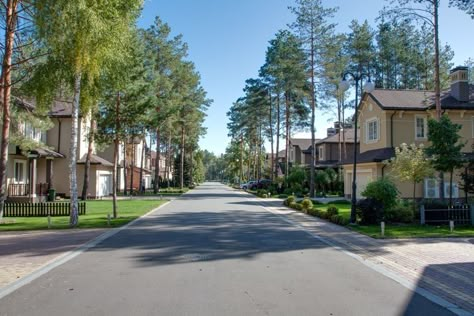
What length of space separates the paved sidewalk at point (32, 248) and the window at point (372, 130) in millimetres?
22016

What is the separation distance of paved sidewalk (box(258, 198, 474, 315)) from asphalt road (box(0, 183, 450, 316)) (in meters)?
0.62

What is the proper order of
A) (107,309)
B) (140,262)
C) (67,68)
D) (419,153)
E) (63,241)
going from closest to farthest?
(107,309) → (140,262) → (63,241) → (67,68) → (419,153)

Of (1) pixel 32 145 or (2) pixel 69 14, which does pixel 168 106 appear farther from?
(2) pixel 69 14

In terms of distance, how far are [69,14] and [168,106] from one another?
81.0 feet

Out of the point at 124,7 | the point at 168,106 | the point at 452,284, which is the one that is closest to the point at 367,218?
the point at 452,284

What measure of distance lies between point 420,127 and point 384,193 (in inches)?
562

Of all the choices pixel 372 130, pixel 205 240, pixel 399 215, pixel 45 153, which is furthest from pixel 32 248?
pixel 372 130

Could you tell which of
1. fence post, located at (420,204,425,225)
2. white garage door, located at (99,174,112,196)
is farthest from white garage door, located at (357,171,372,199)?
white garage door, located at (99,174,112,196)

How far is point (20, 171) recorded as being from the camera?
32.4 meters

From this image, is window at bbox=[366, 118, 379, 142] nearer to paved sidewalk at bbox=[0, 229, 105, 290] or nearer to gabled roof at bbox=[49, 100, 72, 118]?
paved sidewalk at bbox=[0, 229, 105, 290]

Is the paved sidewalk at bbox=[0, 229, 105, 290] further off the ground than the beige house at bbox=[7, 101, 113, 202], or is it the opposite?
the beige house at bbox=[7, 101, 113, 202]

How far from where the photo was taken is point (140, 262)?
1009 centimetres

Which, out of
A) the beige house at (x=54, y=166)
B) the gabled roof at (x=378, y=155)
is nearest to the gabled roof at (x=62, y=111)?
the beige house at (x=54, y=166)

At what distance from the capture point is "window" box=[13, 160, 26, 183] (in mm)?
31642
